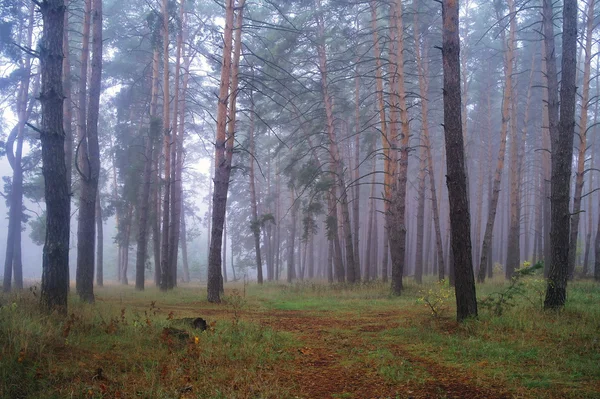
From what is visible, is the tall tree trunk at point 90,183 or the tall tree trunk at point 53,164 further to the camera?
the tall tree trunk at point 90,183

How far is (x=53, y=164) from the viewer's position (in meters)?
7.57

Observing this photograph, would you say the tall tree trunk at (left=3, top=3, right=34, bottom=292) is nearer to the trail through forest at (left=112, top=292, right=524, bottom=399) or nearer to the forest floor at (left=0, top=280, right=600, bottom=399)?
the forest floor at (left=0, top=280, right=600, bottom=399)

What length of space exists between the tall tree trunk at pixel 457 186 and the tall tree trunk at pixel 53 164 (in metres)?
6.96

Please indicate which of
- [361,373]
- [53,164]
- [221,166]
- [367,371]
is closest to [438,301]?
[367,371]

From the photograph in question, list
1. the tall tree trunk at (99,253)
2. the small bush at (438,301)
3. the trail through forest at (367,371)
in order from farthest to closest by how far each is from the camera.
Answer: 1. the tall tree trunk at (99,253)
2. the small bush at (438,301)
3. the trail through forest at (367,371)

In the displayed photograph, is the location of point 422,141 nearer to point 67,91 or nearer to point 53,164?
point 67,91

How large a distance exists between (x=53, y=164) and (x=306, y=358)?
551cm

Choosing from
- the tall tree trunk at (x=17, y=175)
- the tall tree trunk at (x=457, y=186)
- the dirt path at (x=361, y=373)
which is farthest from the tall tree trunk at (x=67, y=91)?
the tall tree trunk at (x=457, y=186)

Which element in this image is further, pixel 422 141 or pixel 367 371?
pixel 422 141

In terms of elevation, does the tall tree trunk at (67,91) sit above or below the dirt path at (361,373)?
above

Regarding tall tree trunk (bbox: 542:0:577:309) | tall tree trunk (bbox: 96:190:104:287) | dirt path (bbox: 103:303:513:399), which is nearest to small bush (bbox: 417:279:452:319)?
dirt path (bbox: 103:303:513:399)

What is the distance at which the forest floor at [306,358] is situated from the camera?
14.5 feet

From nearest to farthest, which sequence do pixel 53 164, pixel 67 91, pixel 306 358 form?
pixel 306 358
pixel 53 164
pixel 67 91

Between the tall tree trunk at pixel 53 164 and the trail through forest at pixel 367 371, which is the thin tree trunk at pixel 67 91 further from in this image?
the trail through forest at pixel 367 371
